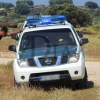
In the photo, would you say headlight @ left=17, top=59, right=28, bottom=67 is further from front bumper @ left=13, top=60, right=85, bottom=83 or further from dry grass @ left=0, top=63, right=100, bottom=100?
dry grass @ left=0, top=63, right=100, bottom=100

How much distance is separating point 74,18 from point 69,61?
5935cm

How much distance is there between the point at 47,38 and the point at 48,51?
97 cm

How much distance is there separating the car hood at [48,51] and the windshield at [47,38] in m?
0.37

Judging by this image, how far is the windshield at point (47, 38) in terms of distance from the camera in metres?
10.7

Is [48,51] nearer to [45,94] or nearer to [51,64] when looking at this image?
[51,64]

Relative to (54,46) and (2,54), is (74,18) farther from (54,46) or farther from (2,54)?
(54,46)

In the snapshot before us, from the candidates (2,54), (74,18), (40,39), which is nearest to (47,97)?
(40,39)

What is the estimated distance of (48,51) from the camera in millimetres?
9953

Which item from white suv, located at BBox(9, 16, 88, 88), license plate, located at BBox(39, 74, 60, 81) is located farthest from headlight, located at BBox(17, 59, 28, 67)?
license plate, located at BBox(39, 74, 60, 81)

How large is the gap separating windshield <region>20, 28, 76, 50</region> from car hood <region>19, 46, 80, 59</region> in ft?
1.22

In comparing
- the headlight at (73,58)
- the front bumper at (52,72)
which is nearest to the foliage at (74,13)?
the headlight at (73,58)

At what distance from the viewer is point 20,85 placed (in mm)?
9742

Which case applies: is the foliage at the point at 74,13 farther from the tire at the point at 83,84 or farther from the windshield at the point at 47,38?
the tire at the point at 83,84

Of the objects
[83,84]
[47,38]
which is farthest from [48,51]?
[83,84]
